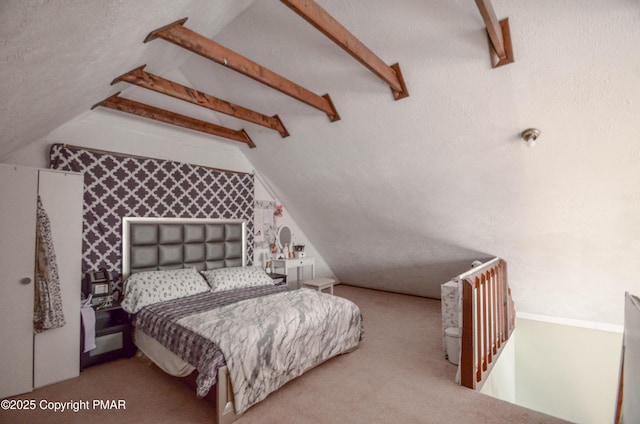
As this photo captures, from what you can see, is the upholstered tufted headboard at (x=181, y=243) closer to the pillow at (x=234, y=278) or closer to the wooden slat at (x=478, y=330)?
the pillow at (x=234, y=278)

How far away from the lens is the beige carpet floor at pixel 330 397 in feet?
6.50

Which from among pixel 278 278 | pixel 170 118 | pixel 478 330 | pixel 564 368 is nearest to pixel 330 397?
pixel 478 330

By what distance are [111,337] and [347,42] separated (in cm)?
318

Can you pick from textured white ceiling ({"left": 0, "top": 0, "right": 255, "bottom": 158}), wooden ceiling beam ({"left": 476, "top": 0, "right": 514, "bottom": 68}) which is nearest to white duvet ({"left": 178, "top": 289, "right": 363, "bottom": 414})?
textured white ceiling ({"left": 0, "top": 0, "right": 255, "bottom": 158})

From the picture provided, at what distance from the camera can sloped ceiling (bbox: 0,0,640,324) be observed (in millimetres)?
1553

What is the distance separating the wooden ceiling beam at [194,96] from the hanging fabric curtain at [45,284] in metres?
1.25

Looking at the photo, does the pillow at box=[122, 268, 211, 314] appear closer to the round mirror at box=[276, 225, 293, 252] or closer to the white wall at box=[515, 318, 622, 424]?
the round mirror at box=[276, 225, 293, 252]

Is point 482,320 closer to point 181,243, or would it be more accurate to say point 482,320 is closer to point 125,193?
point 181,243

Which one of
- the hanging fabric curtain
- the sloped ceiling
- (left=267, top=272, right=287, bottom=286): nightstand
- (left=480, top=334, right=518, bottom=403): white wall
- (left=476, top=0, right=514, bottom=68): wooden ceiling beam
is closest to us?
the sloped ceiling

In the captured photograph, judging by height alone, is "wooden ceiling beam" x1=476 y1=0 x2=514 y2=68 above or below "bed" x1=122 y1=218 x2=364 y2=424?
above

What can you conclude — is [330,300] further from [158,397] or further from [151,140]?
[151,140]

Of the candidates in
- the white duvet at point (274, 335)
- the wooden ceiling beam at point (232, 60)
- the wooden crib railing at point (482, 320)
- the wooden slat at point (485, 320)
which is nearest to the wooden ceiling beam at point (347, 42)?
the wooden ceiling beam at point (232, 60)

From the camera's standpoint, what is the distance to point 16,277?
2.25 meters

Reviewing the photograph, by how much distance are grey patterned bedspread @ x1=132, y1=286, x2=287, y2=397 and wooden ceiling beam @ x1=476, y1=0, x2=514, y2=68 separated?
8.49 feet
